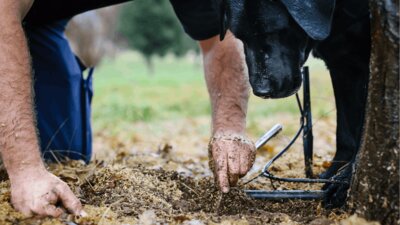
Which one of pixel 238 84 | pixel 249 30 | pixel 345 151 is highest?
pixel 249 30

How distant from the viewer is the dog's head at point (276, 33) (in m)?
1.67

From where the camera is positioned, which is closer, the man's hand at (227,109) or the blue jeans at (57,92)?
the man's hand at (227,109)

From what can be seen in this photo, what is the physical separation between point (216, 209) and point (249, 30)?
0.57 meters

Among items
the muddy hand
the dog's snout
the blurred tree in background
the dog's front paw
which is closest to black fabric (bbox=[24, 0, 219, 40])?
the muddy hand

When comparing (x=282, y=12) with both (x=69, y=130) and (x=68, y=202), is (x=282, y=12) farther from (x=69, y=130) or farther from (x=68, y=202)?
(x=69, y=130)

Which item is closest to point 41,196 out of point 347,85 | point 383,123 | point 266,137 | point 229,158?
point 229,158

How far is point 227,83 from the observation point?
247cm

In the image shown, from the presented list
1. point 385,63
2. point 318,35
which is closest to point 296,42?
point 318,35

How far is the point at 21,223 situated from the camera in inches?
61.6

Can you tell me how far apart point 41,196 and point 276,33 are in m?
0.82

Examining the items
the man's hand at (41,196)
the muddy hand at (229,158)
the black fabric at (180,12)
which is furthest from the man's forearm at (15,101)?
the black fabric at (180,12)

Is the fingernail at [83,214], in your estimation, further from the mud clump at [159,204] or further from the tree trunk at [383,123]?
the tree trunk at [383,123]

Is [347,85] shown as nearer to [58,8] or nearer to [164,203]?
[164,203]

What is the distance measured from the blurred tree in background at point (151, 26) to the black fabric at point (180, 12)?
1937cm
